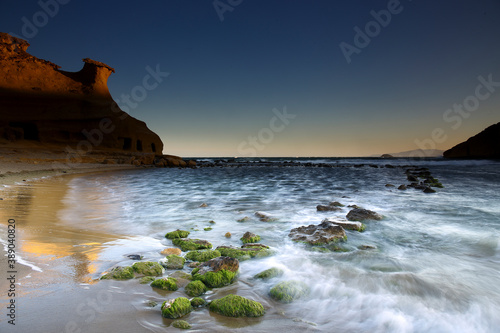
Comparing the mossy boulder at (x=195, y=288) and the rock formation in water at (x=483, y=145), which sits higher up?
the rock formation in water at (x=483, y=145)

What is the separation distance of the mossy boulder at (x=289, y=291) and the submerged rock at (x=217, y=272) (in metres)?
0.66

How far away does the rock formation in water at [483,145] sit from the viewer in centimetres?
7306

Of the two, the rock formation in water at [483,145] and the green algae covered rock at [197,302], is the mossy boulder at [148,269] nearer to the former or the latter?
the green algae covered rock at [197,302]

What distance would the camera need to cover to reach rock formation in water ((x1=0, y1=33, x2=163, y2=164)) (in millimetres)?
33969

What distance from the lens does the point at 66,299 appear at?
283 centimetres

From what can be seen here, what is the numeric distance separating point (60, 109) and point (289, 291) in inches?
1828

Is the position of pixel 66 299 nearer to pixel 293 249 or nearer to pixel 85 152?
pixel 293 249

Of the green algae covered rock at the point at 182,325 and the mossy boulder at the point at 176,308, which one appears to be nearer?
the green algae covered rock at the point at 182,325

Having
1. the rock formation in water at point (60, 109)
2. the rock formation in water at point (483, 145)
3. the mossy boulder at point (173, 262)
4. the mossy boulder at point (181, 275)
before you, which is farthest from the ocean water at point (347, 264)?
the rock formation in water at point (483, 145)

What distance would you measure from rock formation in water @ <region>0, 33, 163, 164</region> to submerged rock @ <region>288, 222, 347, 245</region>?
31698 mm

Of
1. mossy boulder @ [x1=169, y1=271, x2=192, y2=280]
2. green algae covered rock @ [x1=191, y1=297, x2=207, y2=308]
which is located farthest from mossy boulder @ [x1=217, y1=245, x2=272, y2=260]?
green algae covered rock @ [x1=191, y1=297, x2=207, y2=308]

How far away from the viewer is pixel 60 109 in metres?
38.4

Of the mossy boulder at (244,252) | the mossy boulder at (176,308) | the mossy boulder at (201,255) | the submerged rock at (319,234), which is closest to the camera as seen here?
the mossy boulder at (176,308)

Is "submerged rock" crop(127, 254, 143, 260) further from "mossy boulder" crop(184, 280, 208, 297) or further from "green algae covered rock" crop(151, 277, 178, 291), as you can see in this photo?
"mossy boulder" crop(184, 280, 208, 297)
